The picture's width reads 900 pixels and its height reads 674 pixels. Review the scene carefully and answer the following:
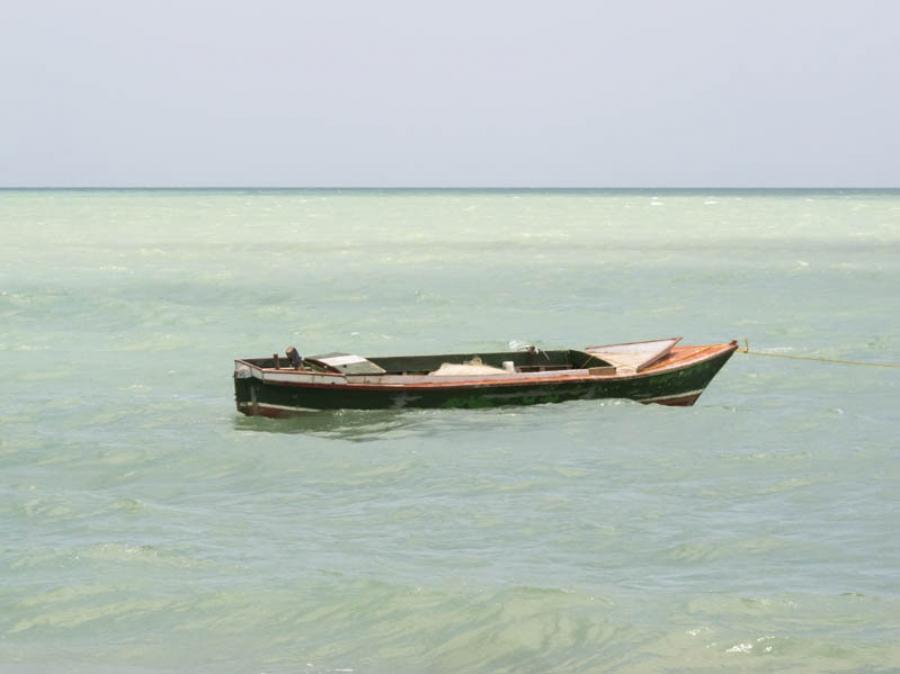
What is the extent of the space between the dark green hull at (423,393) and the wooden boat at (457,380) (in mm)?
19

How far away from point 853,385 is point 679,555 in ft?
48.9

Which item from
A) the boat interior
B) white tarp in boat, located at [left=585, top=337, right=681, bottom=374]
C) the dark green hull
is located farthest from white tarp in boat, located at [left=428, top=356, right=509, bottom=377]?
white tarp in boat, located at [left=585, top=337, right=681, bottom=374]

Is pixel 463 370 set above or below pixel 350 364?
below

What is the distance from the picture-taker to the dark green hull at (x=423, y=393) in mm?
26766

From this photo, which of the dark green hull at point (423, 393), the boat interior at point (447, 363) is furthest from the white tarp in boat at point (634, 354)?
the dark green hull at point (423, 393)

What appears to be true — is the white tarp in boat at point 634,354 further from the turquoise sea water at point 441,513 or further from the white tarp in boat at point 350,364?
the white tarp in boat at point 350,364

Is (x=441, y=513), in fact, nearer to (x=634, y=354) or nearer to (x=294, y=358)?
(x=294, y=358)

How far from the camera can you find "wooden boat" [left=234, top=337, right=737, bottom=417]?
26766 millimetres

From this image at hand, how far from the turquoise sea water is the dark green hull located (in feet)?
1.03

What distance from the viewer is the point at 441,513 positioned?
19.8 m

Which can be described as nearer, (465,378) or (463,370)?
(465,378)

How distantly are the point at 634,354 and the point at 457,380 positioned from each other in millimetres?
4436

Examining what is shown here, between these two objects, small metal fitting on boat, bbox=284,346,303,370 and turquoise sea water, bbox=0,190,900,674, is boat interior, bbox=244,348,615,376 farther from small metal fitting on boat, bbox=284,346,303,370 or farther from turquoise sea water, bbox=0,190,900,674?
turquoise sea water, bbox=0,190,900,674

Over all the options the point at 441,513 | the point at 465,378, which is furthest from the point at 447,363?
the point at 441,513
